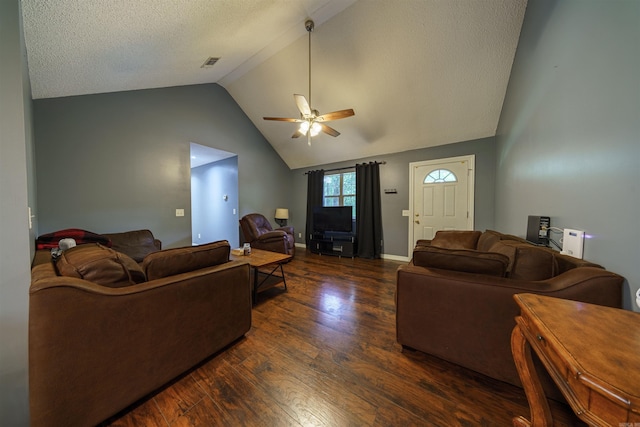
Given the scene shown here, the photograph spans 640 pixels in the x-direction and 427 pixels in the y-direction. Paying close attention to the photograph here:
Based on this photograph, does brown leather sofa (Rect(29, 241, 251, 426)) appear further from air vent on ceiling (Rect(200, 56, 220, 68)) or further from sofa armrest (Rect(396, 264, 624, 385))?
air vent on ceiling (Rect(200, 56, 220, 68))

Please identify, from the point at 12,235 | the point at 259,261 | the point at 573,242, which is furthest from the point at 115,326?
the point at 573,242

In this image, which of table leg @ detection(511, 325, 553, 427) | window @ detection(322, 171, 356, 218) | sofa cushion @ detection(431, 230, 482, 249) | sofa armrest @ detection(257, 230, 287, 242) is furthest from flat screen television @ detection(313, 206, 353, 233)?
table leg @ detection(511, 325, 553, 427)

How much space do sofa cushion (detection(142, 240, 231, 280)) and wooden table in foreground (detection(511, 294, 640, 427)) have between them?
5.67 ft

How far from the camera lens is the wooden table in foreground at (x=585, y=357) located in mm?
430

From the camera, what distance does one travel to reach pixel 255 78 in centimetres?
380

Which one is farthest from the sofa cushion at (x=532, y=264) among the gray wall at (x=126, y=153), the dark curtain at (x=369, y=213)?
the gray wall at (x=126, y=153)

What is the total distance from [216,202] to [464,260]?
5313mm

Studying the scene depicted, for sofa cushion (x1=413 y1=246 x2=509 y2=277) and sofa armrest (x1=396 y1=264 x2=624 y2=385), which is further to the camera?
sofa cushion (x1=413 y1=246 x2=509 y2=277)

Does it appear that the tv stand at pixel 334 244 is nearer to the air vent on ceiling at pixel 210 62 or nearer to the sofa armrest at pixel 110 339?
the sofa armrest at pixel 110 339

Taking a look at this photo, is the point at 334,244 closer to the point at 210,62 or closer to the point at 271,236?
the point at 271,236

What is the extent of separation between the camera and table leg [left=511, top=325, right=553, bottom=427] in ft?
2.36

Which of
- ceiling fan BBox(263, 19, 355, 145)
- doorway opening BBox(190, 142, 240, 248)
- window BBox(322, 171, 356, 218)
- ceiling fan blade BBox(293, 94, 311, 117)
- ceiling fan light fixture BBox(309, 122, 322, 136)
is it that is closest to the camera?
ceiling fan blade BBox(293, 94, 311, 117)

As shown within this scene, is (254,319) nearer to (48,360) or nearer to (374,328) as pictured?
(374,328)

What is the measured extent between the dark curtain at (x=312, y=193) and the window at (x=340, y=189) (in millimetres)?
135
